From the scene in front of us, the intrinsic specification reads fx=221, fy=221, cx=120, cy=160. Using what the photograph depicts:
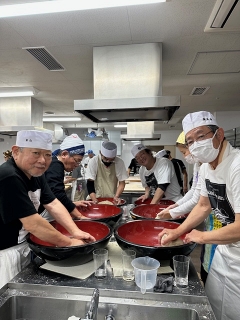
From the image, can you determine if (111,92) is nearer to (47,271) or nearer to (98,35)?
(98,35)

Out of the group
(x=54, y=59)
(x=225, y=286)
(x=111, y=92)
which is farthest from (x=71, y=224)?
(x=54, y=59)

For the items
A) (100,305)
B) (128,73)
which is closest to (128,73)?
(128,73)

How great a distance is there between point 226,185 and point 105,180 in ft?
6.46

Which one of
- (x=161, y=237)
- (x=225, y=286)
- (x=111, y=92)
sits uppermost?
(x=111, y=92)

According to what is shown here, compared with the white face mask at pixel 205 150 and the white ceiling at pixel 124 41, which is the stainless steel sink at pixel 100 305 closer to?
the white face mask at pixel 205 150

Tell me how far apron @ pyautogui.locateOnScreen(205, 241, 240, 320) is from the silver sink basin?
398 mm

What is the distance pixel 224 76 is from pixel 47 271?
127 inches

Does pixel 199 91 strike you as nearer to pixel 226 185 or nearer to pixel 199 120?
pixel 199 120

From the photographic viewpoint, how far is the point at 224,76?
123 inches

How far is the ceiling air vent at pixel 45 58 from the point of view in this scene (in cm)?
227

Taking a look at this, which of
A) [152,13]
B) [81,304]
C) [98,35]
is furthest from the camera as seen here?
[98,35]

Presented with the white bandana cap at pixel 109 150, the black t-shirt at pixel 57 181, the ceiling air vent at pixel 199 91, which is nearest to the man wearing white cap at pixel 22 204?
the black t-shirt at pixel 57 181

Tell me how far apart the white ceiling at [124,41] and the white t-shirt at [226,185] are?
3.65 ft

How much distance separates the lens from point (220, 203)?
3.98ft
